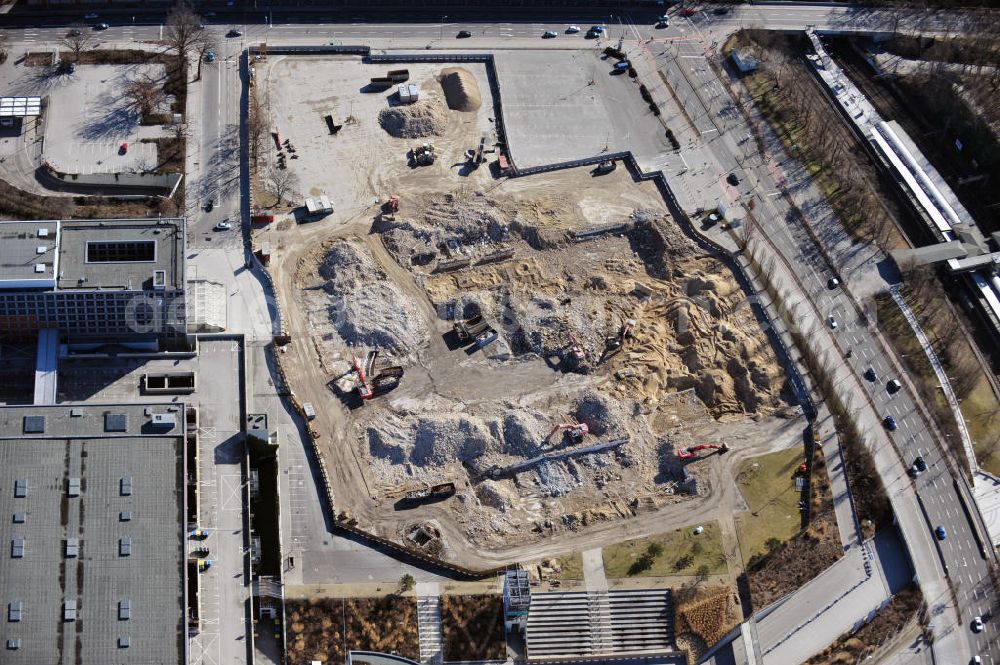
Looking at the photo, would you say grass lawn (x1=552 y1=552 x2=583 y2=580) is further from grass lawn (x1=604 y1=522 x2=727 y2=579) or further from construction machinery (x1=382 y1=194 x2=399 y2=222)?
construction machinery (x1=382 y1=194 x2=399 y2=222)

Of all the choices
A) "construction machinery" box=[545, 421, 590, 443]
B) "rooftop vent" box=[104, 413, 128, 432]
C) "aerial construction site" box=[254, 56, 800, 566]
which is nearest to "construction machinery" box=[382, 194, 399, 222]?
"aerial construction site" box=[254, 56, 800, 566]

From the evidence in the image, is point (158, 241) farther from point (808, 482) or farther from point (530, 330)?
point (808, 482)

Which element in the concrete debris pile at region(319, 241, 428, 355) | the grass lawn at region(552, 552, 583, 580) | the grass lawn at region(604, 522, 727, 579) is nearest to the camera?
the grass lawn at region(552, 552, 583, 580)

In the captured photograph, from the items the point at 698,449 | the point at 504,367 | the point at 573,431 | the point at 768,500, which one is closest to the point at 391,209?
the point at 504,367

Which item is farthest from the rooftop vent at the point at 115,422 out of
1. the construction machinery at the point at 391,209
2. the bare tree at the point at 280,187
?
the construction machinery at the point at 391,209

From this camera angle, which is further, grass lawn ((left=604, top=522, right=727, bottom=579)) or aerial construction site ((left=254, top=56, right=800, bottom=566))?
aerial construction site ((left=254, top=56, right=800, bottom=566))

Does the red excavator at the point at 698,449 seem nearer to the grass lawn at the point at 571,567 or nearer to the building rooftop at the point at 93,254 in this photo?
the grass lawn at the point at 571,567

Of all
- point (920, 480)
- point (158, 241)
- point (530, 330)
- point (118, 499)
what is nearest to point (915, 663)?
point (920, 480)

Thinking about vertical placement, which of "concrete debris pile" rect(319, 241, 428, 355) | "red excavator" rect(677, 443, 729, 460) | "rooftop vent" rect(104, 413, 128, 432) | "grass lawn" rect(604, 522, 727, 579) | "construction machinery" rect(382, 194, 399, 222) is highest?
"construction machinery" rect(382, 194, 399, 222)
